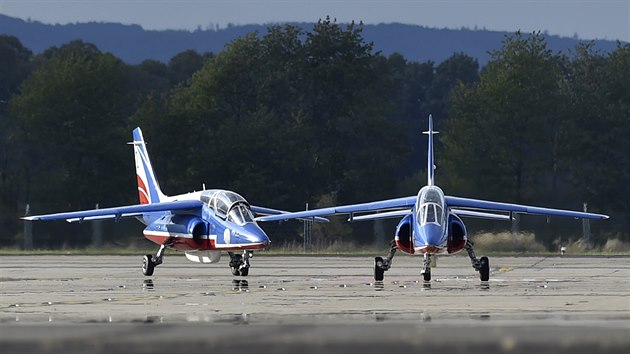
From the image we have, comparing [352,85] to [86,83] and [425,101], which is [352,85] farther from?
[425,101]

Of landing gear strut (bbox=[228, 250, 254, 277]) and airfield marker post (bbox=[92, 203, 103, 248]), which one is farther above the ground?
airfield marker post (bbox=[92, 203, 103, 248])

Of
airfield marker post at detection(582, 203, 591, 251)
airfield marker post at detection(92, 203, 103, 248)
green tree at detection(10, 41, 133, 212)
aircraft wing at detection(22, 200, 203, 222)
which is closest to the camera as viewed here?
aircraft wing at detection(22, 200, 203, 222)

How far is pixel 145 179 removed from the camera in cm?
4016

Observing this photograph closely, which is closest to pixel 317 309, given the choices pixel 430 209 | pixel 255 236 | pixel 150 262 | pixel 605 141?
pixel 430 209

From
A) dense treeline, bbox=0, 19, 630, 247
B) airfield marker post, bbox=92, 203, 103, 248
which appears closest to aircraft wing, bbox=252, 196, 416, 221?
dense treeline, bbox=0, 19, 630, 247

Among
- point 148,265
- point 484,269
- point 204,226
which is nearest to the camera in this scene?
point 484,269

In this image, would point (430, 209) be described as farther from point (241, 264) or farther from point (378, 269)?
point (241, 264)

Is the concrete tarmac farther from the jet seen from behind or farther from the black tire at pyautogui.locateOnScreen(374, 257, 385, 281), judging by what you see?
the jet seen from behind

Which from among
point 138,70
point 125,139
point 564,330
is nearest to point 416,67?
point 138,70

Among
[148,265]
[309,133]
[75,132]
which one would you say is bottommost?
[148,265]

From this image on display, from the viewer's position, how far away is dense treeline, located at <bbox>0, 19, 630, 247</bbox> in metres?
58.8

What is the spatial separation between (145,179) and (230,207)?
756cm

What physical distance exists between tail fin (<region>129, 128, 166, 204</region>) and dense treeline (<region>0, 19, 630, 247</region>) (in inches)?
518

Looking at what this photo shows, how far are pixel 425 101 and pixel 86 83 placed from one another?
5746 centimetres
